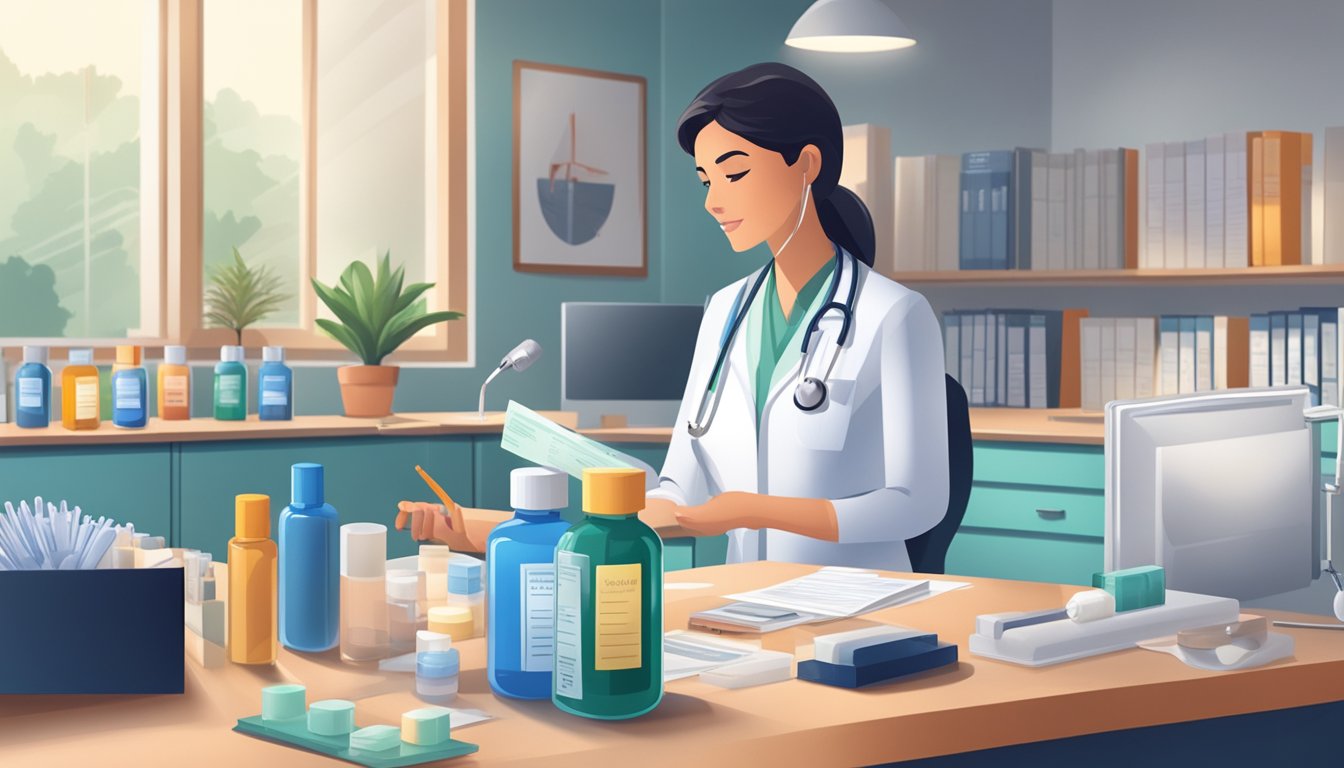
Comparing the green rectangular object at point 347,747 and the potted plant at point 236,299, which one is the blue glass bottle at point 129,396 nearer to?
the potted plant at point 236,299

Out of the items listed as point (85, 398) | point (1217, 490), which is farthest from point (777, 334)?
point (85, 398)

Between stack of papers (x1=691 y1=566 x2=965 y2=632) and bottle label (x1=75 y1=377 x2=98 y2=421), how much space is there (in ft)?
7.92

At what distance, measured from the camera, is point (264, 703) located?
47.6 inches

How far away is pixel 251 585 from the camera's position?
1447 millimetres

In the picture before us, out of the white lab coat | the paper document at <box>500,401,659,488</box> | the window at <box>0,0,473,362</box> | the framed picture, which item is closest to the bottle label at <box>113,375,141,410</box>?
the window at <box>0,0,473,362</box>

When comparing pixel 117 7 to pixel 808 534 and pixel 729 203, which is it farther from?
pixel 808 534

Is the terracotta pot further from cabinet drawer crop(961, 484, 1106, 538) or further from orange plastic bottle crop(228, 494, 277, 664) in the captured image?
orange plastic bottle crop(228, 494, 277, 664)

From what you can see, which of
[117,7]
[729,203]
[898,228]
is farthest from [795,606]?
[117,7]

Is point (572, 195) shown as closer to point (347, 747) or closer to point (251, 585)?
point (251, 585)

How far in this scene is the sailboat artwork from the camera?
4.95 metres

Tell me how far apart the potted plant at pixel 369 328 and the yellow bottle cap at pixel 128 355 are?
598mm

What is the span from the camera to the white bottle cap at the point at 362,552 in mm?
1487

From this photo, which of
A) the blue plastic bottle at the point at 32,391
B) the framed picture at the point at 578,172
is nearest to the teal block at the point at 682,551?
the blue plastic bottle at the point at 32,391

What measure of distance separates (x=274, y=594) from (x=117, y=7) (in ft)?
11.0
